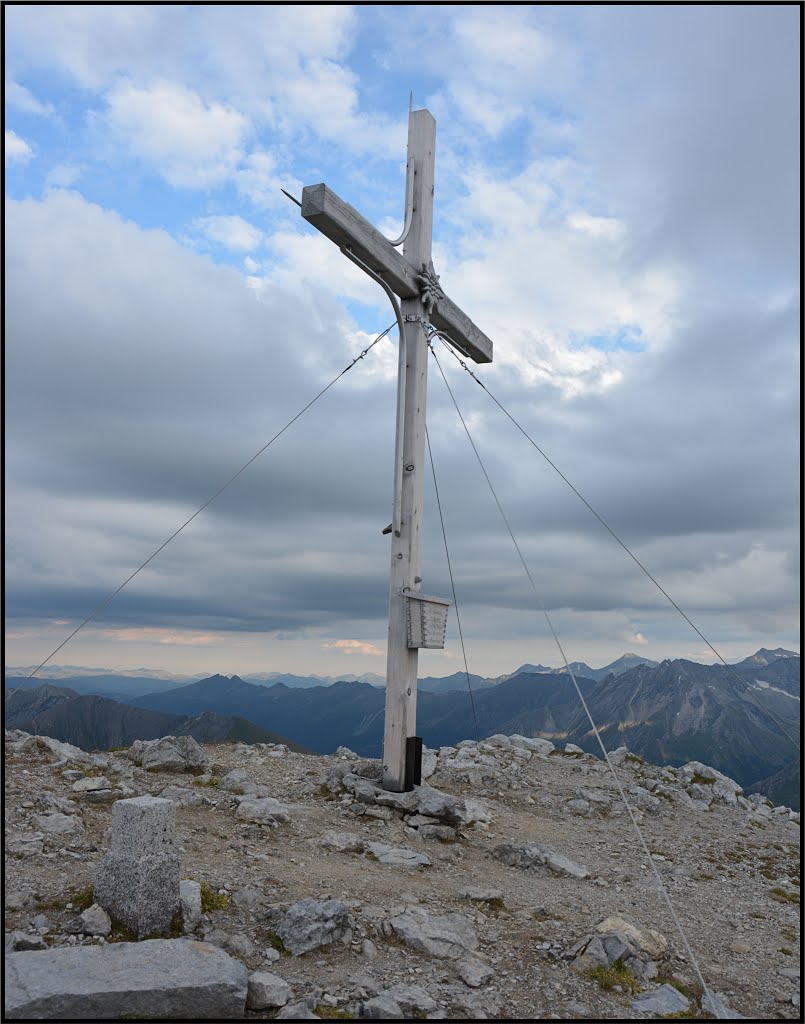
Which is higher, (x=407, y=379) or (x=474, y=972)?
(x=407, y=379)

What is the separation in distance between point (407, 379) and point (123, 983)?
8.92 meters

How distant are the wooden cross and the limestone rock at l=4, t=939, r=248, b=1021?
19.6 feet

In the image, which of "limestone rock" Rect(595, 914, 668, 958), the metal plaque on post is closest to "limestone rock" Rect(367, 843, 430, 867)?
"limestone rock" Rect(595, 914, 668, 958)

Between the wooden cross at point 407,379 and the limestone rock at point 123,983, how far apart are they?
19.6 feet

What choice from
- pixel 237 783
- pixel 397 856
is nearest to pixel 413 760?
pixel 397 856

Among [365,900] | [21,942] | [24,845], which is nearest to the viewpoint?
[21,942]

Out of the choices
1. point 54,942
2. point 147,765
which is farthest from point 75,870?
point 147,765

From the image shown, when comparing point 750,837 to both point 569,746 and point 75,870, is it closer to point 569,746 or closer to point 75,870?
point 569,746

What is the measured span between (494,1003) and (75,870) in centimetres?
411

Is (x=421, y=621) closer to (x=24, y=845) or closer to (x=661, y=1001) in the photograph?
(x=24, y=845)

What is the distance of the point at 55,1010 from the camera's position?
4383 millimetres

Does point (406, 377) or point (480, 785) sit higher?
point (406, 377)

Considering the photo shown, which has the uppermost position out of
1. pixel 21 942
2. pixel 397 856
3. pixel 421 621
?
pixel 421 621

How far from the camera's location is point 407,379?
37.8 ft
